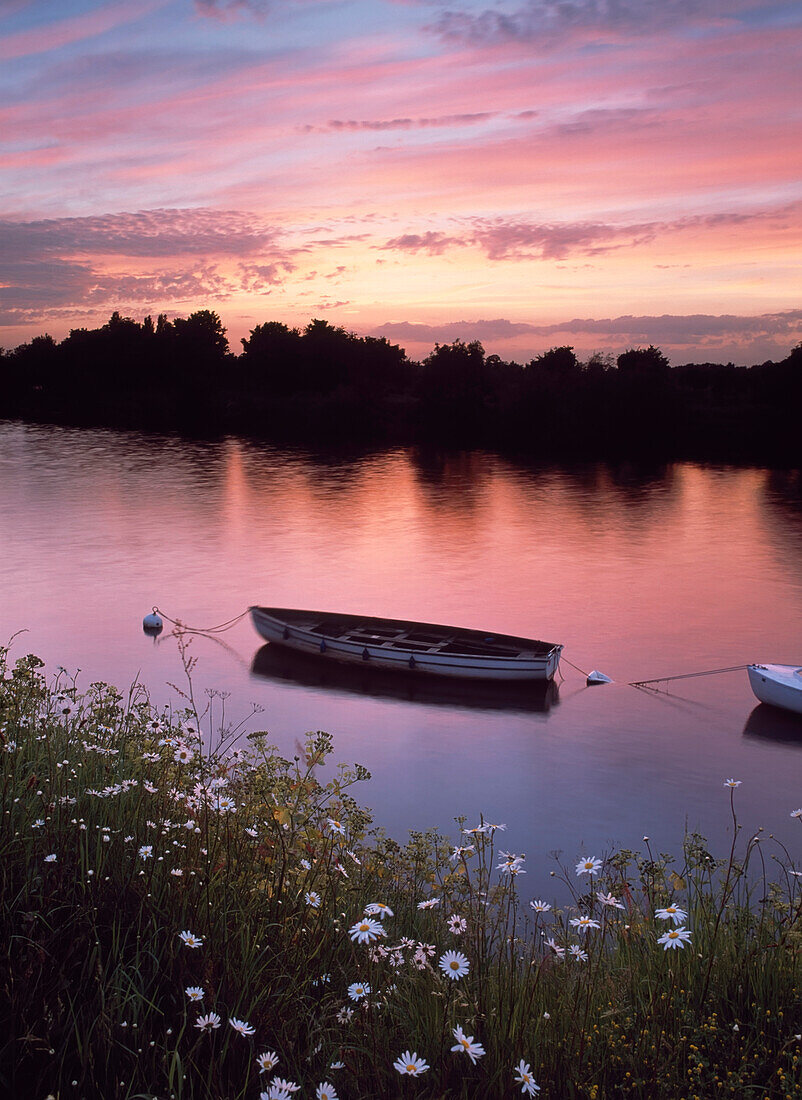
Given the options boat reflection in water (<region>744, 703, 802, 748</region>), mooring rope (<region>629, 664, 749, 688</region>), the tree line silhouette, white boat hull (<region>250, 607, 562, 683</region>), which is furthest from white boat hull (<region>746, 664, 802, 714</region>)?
the tree line silhouette

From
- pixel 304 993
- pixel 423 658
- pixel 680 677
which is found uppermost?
pixel 304 993

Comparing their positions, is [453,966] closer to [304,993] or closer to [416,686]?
[304,993]

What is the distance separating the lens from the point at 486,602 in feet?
127

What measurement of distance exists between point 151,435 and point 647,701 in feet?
358

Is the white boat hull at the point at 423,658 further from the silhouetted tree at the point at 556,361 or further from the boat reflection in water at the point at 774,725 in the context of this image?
the silhouetted tree at the point at 556,361

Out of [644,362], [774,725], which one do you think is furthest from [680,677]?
[644,362]

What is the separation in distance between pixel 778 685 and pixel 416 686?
9.37m

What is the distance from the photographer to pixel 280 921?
19.4 feet

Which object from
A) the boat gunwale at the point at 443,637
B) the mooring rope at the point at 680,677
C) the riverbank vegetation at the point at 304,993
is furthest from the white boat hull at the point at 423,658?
the riverbank vegetation at the point at 304,993

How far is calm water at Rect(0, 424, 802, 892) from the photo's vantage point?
19.7 m

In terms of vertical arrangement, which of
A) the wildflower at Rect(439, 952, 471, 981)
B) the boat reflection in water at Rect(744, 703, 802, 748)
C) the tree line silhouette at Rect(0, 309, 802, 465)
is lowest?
the boat reflection in water at Rect(744, 703, 802, 748)

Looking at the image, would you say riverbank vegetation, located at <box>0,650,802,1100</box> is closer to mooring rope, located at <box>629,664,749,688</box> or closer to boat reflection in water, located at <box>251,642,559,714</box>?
boat reflection in water, located at <box>251,642,559,714</box>

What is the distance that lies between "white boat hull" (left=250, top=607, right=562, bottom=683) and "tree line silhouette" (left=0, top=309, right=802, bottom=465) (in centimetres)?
7796

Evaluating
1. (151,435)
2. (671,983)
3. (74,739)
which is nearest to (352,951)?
(671,983)
